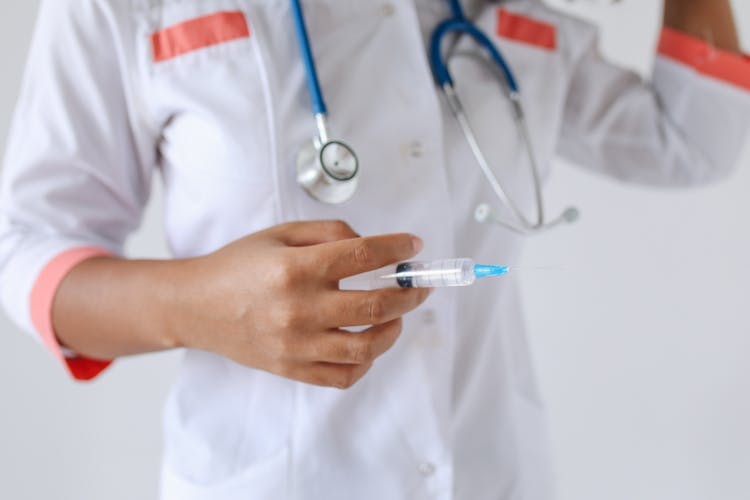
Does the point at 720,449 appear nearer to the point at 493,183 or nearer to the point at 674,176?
the point at 674,176

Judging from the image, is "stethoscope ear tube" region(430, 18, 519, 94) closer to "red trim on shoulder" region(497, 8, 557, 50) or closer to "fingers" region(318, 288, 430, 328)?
"red trim on shoulder" region(497, 8, 557, 50)

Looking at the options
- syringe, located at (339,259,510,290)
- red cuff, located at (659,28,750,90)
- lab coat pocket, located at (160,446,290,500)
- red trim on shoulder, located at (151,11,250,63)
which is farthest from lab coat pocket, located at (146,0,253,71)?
red cuff, located at (659,28,750,90)

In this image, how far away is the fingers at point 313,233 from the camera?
1.77 ft

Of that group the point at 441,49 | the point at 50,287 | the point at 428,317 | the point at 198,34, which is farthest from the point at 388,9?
the point at 50,287

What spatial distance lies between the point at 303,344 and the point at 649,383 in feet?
2.50

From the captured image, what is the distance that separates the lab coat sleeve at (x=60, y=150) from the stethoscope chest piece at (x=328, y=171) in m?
0.16

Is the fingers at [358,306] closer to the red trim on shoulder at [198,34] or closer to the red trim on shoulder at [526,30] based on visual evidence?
the red trim on shoulder at [198,34]

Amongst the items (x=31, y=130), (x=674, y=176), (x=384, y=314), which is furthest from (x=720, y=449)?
(x=31, y=130)

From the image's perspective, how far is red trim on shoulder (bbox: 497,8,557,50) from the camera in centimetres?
80

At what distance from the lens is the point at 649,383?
111 cm

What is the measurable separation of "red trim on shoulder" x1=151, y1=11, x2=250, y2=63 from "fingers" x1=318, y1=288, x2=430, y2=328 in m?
0.27

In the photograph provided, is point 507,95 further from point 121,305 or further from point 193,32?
point 121,305

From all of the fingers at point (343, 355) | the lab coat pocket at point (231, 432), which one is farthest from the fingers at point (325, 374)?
the lab coat pocket at point (231, 432)

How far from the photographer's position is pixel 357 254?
19.7 inches
